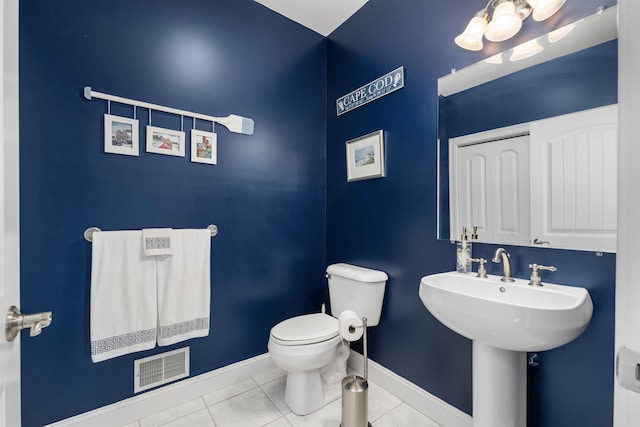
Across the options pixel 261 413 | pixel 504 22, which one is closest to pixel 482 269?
pixel 504 22

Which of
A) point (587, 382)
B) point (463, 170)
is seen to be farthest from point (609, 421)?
point (463, 170)

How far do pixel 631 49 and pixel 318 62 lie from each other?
217 centimetres

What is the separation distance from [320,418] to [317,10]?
261 cm

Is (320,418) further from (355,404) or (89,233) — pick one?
(89,233)

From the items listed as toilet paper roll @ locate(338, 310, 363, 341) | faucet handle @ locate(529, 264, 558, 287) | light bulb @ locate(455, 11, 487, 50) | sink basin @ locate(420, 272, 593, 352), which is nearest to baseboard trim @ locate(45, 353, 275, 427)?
toilet paper roll @ locate(338, 310, 363, 341)

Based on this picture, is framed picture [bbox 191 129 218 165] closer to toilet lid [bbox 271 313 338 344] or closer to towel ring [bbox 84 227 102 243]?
towel ring [bbox 84 227 102 243]

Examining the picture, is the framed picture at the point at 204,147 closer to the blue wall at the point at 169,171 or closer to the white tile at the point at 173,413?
the blue wall at the point at 169,171

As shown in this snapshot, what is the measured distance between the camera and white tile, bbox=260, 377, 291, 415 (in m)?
1.62

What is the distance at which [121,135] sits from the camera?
1.49 metres

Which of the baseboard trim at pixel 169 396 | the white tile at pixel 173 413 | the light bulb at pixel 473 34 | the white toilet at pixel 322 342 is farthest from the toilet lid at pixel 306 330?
the light bulb at pixel 473 34

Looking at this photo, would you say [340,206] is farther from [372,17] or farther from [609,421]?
[609,421]

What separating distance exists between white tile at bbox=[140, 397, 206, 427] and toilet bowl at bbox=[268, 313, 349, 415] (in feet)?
1.70

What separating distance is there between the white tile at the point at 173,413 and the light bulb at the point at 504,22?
2.43 m

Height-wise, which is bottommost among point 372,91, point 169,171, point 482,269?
point 482,269
